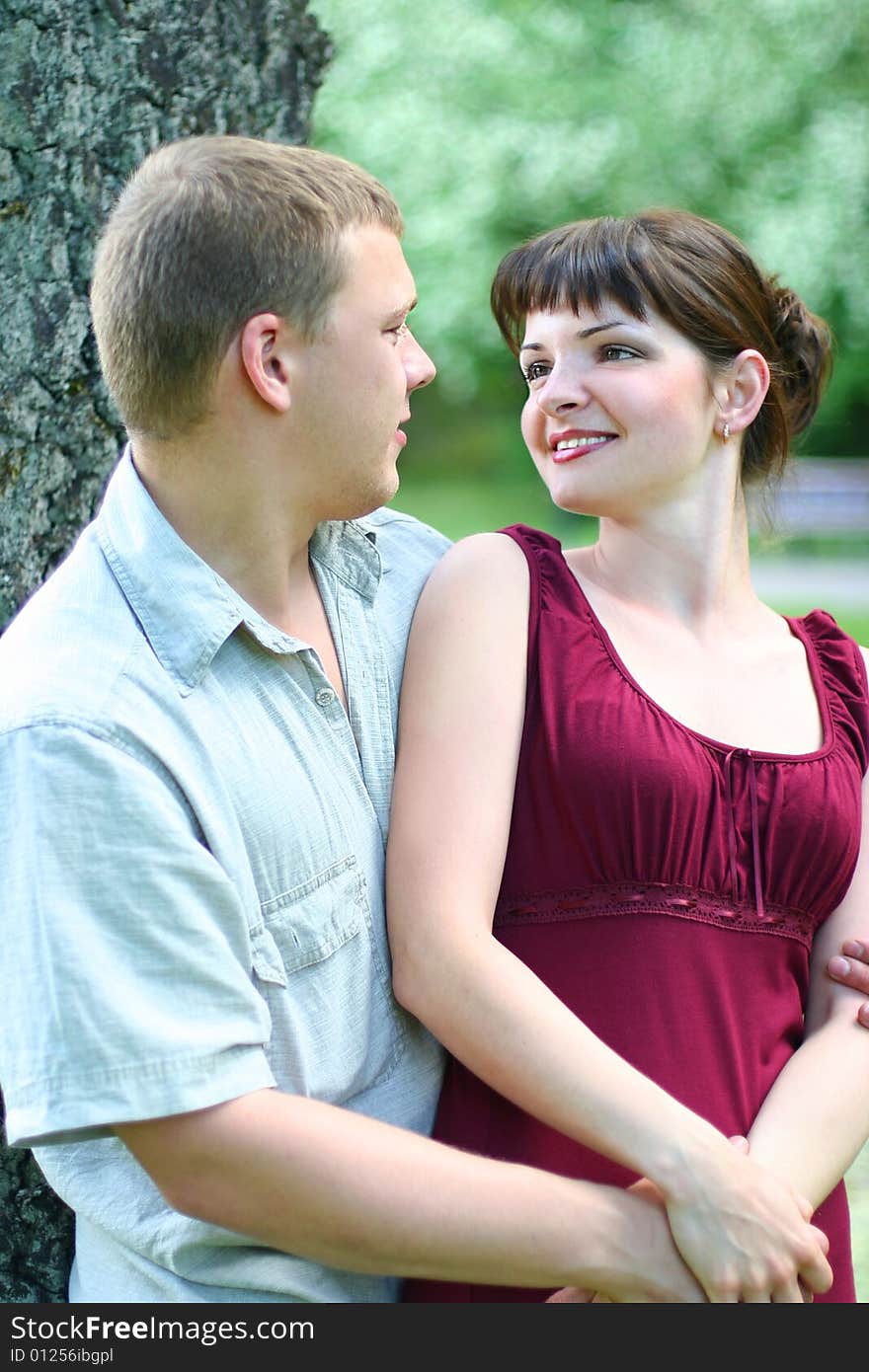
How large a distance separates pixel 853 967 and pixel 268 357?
1034mm

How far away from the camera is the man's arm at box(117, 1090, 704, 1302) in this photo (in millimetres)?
1387

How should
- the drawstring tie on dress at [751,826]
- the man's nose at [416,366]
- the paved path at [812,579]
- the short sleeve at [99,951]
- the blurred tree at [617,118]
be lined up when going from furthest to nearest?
1. the blurred tree at [617,118]
2. the paved path at [812,579]
3. the drawstring tie on dress at [751,826]
4. the man's nose at [416,366]
5. the short sleeve at [99,951]

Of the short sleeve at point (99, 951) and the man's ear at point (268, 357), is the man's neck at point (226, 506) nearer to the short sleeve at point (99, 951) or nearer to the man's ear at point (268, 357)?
the man's ear at point (268, 357)

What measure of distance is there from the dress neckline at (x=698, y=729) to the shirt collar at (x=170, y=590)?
47 cm

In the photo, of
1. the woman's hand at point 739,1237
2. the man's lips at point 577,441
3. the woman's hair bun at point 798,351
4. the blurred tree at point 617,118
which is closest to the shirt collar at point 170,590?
the man's lips at point 577,441

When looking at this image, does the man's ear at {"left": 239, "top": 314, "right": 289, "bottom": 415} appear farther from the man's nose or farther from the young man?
the man's nose

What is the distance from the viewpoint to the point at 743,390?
207cm

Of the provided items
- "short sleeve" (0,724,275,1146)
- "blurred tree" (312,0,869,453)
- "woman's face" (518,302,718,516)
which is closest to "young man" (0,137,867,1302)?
"short sleeve" (0,724,275,1146)

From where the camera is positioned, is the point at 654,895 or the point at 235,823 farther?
the point at 654,895

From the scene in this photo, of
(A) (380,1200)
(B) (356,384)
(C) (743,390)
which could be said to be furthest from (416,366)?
(A) (380,1200)

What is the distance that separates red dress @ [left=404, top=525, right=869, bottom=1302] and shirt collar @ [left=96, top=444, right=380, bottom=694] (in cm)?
39

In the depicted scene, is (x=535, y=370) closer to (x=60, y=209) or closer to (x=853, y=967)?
(x=60, y=209)

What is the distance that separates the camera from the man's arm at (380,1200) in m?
1.39

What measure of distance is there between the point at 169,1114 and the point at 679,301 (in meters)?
1.22
